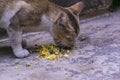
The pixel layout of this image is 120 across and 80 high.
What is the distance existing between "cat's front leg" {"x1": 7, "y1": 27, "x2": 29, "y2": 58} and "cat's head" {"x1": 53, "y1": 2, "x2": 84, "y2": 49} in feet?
1.20

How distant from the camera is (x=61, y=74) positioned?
326 centimetres

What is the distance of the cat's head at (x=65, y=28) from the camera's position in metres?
3.75

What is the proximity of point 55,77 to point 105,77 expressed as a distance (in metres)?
0.44

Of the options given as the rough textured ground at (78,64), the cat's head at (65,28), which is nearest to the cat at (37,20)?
the cat's head at (65,28)

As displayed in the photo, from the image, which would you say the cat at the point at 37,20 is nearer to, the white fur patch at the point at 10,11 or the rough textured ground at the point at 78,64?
the white fur patch at the point at 10,11

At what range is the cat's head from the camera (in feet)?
12.3

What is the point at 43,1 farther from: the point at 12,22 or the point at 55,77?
the point at 55,77

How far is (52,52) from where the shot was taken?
3770 millimetres

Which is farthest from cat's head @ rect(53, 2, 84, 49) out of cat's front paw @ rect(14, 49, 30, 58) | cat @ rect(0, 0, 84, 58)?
cat's front paw @ rect(14, 49, 30, 58)

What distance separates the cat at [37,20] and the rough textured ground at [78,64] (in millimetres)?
174

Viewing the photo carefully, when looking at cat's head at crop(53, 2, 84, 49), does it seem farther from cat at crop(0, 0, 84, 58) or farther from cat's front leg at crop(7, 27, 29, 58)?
cat's front leg at crop(7, 27, 29, 58)

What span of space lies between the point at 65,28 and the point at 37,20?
30 centimetres

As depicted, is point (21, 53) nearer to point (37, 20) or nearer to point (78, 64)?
point (37, 20)

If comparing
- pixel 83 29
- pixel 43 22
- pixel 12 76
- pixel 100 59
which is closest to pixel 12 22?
pixel 43 22
